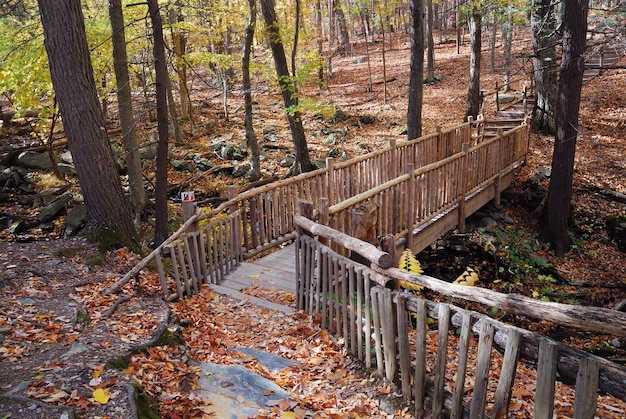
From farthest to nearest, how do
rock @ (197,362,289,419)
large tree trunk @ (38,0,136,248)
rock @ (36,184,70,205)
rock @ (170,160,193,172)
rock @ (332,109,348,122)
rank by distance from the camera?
rock @ (332,109,348,122) < rock @ (170,160,193,172) < rock @ (36,184,70,205) < large tree trunk @ (38,0,136,248) < rock @ (197,362,289,419)

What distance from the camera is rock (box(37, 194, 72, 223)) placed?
37.6 ft

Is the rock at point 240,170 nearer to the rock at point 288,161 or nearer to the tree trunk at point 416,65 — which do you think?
the rock at point 288,161

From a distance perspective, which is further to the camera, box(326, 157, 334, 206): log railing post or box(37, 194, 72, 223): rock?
box(37, 194, 72, 223): rock

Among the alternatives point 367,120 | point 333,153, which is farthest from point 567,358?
point 367,120

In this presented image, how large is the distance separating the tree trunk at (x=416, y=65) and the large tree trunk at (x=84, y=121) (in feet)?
27.4

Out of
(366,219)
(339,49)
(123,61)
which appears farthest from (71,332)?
(339,49)

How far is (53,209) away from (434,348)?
1014cm

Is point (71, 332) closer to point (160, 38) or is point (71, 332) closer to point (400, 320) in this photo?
point (400, 320)

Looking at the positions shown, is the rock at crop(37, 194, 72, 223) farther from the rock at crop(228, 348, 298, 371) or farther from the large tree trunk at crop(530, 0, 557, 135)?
the large tree trunk at crop(530, 0, 557, 135)

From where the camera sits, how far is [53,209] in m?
11.7

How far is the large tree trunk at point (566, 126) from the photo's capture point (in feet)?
33.1

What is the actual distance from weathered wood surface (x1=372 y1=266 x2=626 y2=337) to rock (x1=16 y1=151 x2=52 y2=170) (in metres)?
15.1

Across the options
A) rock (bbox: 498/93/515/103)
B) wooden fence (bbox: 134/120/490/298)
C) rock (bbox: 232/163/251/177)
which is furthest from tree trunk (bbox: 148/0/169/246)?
rock (bbox: 498/93/515/103)

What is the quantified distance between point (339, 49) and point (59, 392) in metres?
39.4
